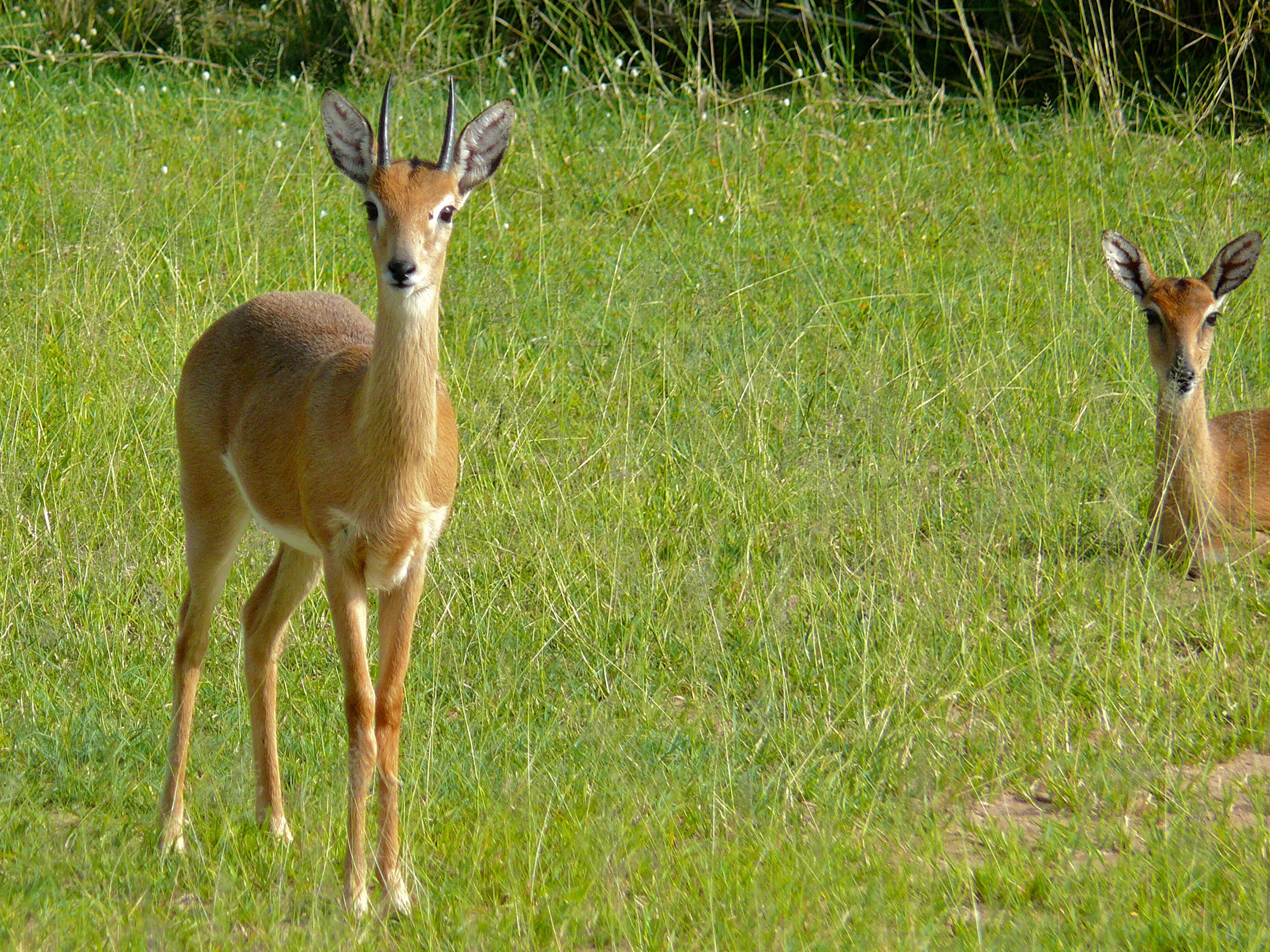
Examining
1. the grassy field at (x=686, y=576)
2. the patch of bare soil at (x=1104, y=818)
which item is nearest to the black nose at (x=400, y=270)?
the grassy field at (x=686, y=576)

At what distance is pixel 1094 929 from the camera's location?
9.76ft

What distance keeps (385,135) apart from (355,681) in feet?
3.94

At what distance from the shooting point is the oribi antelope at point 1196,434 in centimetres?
509

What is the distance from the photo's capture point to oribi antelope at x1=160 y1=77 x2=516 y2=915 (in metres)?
3.23

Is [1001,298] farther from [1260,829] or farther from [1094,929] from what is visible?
[1094,929]

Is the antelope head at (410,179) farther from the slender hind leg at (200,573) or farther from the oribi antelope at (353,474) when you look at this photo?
the slender hind leg at (200,573)

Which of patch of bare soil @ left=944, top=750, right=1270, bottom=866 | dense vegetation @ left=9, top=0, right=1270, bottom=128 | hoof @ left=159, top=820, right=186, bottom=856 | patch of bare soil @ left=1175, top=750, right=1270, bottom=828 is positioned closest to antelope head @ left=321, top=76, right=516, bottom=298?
hoof @ left=159, top=820, right=186, bottom=856

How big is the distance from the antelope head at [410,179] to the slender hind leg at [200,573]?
948 mm

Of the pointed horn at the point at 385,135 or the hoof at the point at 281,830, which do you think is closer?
the pointed horn at the point at 385,135

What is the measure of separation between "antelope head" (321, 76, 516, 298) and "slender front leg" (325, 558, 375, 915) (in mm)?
660

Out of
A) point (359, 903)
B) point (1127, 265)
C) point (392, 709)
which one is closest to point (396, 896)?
point (359, 903)

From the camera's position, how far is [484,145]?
353cm

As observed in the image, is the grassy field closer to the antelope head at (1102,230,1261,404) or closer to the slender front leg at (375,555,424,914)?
the slender front leg at (375,555,424,914)

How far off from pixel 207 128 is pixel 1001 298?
4649 mm
